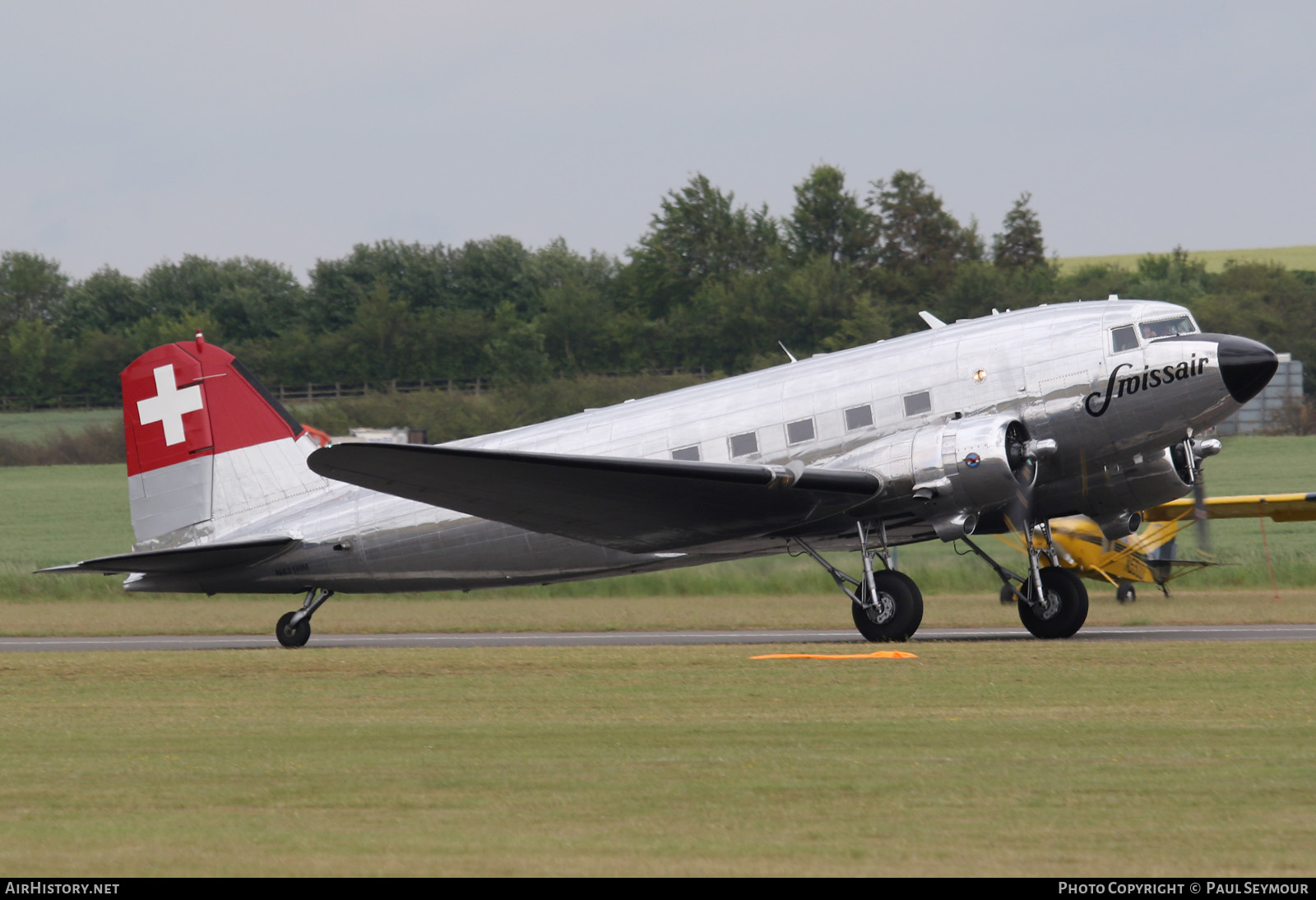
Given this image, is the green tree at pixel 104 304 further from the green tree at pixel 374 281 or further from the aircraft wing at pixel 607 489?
the aircraft wing at pixel 607 489

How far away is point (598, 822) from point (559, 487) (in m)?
10.8

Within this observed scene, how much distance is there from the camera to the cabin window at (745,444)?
2009cm

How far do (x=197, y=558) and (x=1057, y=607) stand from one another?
12370 millimetres

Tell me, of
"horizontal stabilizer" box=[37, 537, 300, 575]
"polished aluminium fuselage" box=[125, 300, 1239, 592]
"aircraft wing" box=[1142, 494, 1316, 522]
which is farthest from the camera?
"aircraft wing" box=[1142, 494, 1316, 522]

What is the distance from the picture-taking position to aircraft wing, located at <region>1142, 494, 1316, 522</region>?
25984 mm

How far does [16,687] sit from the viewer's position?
15953 mm

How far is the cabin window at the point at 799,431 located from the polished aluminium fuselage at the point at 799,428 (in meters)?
0.03

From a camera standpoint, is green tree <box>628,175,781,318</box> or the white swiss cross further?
green tree <box>628,175,781,318</box>

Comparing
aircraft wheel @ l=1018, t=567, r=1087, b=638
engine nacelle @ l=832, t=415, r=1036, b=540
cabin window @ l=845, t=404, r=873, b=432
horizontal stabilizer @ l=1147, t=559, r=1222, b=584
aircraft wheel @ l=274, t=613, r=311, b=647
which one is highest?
cabin window @ l=845, t=404, r=873, b=432

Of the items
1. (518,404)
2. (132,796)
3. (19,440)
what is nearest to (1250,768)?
(132,796)

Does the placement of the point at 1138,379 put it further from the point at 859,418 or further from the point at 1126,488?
the point at 859,418

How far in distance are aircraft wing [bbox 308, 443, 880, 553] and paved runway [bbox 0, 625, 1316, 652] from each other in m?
2.17

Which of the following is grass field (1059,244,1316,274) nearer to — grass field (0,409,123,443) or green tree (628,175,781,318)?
green tree (628,175,781,318)

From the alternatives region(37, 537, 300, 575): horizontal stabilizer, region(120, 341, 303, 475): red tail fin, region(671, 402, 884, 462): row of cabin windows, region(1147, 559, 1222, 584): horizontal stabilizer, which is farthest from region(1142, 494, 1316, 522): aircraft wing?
region(120, 341, 303, 475): red tail fin
